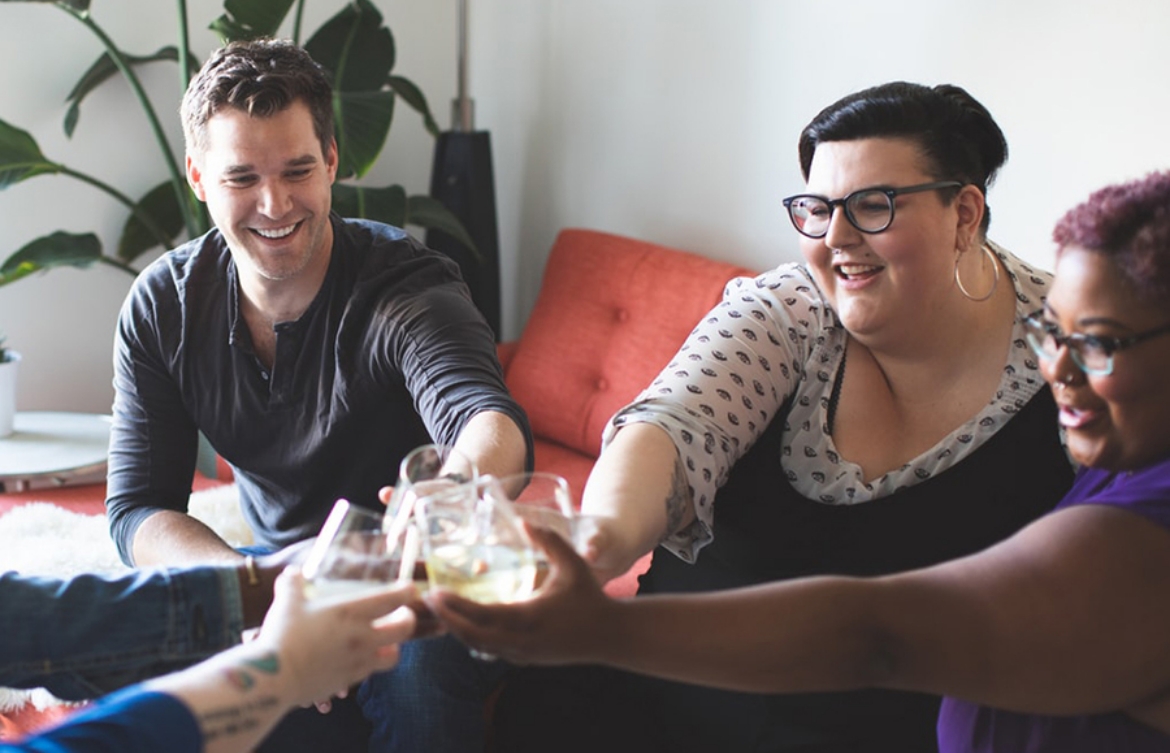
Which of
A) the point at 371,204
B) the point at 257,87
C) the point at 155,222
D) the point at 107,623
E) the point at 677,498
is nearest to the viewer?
the point at 107,623

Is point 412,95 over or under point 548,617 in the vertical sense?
over

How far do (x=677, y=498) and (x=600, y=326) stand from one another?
1.62m

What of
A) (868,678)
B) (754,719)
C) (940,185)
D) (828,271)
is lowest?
(754,719)

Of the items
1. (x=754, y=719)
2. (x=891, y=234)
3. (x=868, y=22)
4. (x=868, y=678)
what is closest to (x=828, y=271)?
(x=891, y=234)

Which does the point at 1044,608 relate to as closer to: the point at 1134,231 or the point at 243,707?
the point at 1134,231

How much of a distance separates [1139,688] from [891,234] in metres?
0.71

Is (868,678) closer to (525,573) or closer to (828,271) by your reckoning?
(525,573)

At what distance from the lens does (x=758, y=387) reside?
163 cm

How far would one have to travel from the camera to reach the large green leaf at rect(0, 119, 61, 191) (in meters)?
2.95

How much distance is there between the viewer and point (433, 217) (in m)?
3.33

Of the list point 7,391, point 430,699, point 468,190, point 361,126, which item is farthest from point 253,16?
point 430,699

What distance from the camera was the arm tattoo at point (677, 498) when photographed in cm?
148

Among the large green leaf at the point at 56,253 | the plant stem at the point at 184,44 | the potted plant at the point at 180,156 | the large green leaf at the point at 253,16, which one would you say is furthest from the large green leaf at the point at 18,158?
the large green leaf at the point at 253,16

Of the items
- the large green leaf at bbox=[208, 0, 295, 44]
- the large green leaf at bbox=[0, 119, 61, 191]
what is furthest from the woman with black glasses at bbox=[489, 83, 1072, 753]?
the large green leaf at bbox=[0, 119, 61, 191]
